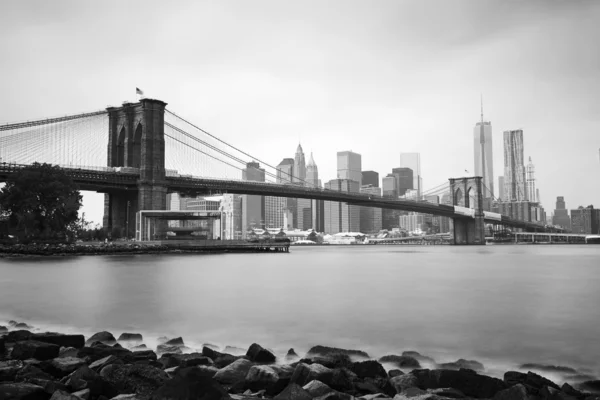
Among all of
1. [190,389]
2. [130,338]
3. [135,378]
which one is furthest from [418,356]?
[130,338]

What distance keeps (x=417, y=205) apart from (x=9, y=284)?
2487 inches

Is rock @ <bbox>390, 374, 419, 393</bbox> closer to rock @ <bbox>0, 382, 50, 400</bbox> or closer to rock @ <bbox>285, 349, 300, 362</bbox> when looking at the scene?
rock @ <bbox>285, 349, 300, 362</bbox>

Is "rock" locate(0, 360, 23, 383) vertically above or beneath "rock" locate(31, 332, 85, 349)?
above

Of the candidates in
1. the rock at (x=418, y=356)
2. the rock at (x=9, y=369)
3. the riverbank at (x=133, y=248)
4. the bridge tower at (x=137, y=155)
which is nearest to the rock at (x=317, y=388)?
the rock at (x=9, y=369)

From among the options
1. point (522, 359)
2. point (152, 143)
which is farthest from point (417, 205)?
point (522, 359)

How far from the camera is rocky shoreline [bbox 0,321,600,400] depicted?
4.63 meters

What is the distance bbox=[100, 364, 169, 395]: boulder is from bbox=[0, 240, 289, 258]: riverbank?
127 ft

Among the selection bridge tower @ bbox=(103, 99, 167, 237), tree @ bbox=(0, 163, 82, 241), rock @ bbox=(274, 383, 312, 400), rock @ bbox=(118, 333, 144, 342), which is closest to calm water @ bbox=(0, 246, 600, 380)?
rock @ bbox=(118, 333, 144, 342)

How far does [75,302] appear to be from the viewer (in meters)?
15.0

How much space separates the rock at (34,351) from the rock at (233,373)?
245 cm

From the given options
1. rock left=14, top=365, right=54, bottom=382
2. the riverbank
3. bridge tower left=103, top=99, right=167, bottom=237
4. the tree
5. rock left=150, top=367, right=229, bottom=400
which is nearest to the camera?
rock left=150, top=367, right=229, bottom=400

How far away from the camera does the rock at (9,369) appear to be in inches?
212

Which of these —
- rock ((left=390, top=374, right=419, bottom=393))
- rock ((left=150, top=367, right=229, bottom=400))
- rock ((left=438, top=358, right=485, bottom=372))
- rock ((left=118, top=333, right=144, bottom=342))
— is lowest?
rock ((left=438, top=358, right=485, bottom=372))

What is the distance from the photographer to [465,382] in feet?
18.0
